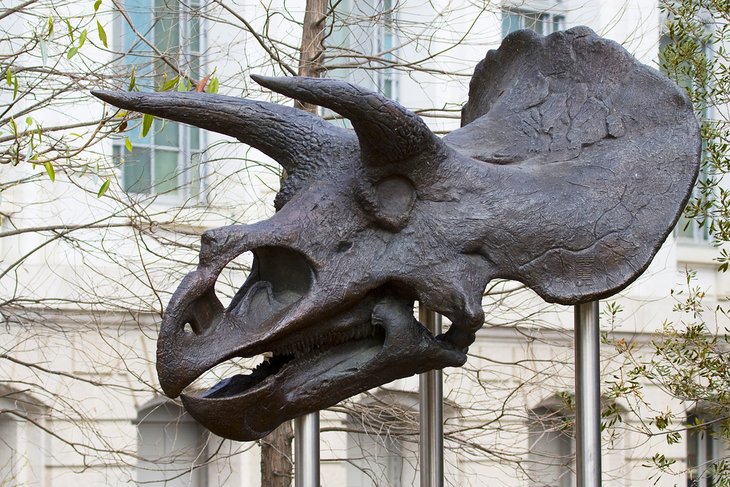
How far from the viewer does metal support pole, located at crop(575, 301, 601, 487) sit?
2.16 meters

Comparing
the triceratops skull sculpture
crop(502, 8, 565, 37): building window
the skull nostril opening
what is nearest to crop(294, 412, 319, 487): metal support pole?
the triceratops skull sculpture

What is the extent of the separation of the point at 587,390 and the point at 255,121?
797mm

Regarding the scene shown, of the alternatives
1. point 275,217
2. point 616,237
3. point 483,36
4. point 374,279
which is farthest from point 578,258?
point 483,36

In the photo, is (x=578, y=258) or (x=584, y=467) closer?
(x=578, y=258)

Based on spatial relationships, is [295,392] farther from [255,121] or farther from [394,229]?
[255,121]

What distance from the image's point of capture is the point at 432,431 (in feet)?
7.49

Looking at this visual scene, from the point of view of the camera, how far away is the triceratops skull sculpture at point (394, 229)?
1656 millimetres

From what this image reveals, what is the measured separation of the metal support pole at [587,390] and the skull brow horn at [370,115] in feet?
1.72

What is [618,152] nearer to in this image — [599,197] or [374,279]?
[599,197]

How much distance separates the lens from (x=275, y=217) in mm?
1708

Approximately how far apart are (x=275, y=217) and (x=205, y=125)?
0.16 metres

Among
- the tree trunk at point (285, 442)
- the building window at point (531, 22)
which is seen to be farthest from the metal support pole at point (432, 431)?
the building window at point (531, 22)

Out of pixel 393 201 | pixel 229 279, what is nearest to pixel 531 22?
pixel 229 279

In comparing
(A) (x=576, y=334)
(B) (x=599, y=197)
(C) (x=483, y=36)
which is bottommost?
(A) (x=576, y=334)
